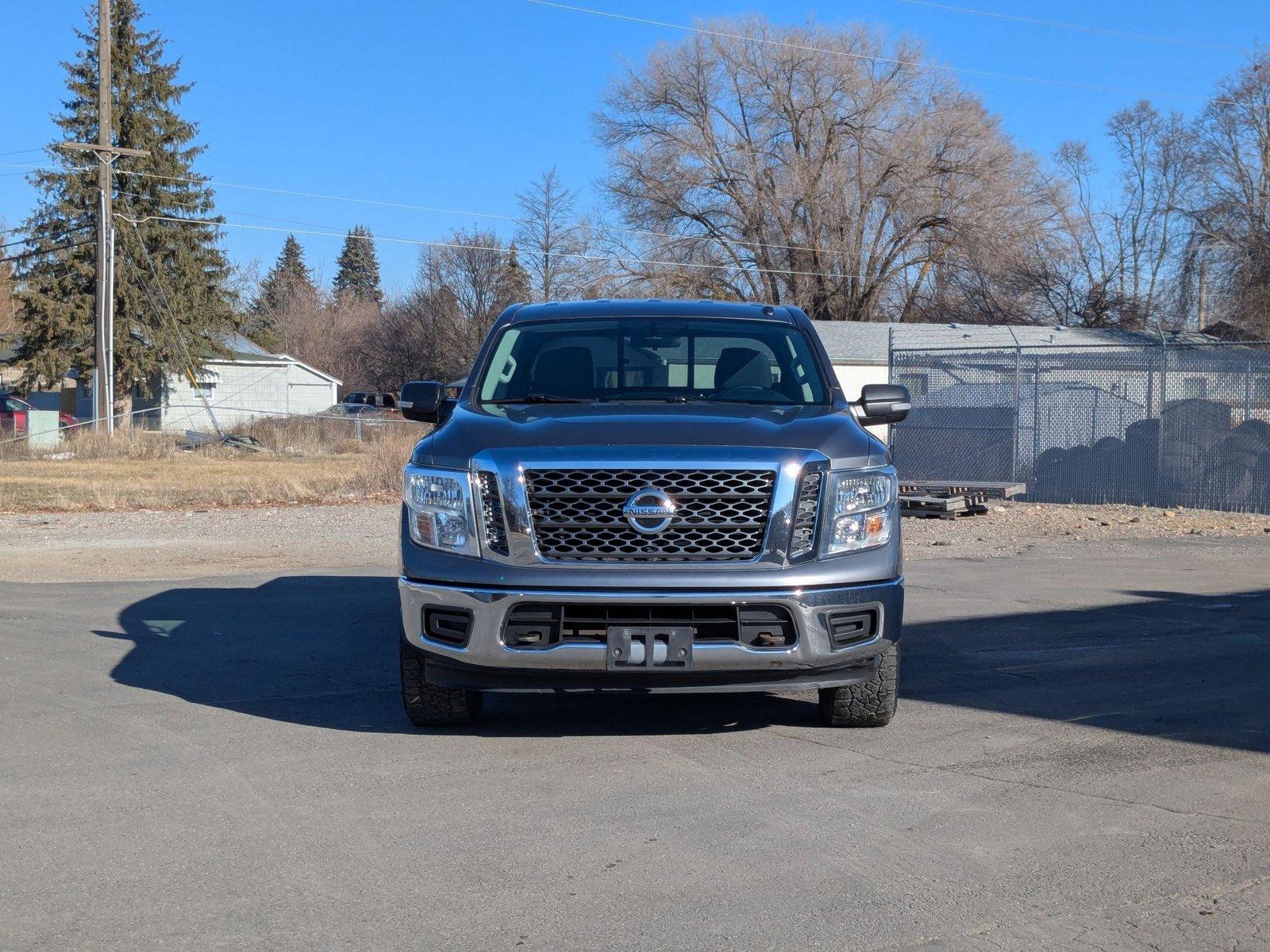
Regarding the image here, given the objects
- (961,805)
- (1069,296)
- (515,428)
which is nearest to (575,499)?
(515,428)

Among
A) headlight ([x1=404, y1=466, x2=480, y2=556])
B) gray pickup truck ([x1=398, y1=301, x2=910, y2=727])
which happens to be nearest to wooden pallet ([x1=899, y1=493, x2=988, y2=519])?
gray pickup truck ([x1=398, y1=301, x2=910, y2=727])

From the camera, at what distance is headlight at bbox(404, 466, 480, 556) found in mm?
5594

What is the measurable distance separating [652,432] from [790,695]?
1972 millimetres

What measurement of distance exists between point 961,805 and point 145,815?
2.94 metres

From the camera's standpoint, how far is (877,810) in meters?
4.91

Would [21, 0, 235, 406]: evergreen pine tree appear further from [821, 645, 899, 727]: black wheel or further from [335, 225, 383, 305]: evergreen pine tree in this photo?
[335, 225, 383, 305]: evergreen pine tree

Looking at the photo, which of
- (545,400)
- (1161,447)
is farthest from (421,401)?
(1161,447)

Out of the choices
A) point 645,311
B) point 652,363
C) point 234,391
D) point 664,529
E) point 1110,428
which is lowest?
point 664,529

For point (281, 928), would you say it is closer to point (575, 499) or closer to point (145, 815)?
point (145, 815)

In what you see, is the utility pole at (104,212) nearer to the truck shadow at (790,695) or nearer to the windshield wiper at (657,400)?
the truck shadow at (790,695)

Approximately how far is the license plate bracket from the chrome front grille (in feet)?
0.93

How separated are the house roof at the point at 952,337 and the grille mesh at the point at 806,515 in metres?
36.1

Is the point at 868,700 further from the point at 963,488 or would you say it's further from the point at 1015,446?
the point at 1015,446

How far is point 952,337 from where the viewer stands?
4319cm
